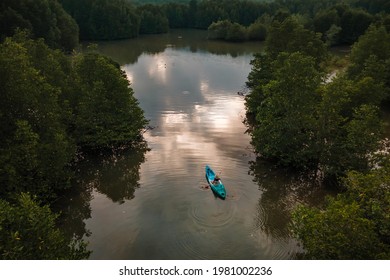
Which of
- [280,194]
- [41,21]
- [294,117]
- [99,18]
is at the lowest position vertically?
[99,18]

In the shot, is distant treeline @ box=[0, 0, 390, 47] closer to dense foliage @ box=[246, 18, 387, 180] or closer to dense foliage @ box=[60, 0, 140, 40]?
dense foliage @ box=[60, 0, 140, 40]

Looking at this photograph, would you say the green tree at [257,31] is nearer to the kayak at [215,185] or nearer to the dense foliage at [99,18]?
the dense foliage at [99,18]

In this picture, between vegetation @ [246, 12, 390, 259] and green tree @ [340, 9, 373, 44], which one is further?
green tree @ [340, 9, 373, 44]

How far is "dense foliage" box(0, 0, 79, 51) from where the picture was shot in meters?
87.8

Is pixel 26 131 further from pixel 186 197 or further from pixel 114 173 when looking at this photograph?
pixel 186 197

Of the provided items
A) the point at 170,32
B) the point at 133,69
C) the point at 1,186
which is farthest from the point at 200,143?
the point at 170,32

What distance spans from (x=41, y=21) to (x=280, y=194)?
296 feet

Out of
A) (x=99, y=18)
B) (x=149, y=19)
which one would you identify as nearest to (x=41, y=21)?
(x=99, y=18)

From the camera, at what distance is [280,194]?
40.3m

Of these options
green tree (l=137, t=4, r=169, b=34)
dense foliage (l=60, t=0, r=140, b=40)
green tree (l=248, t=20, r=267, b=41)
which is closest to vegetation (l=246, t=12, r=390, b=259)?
green tree (l=248, t=20, r=267, b=41)

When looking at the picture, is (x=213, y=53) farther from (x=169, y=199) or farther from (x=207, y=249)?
(x=207, y=249)

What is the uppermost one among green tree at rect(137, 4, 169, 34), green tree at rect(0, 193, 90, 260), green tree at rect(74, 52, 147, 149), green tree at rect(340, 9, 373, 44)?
green tree at rect(0, 193, 90, 260)

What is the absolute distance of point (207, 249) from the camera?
3069cm

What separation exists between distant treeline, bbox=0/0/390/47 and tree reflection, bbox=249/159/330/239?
219 ft
